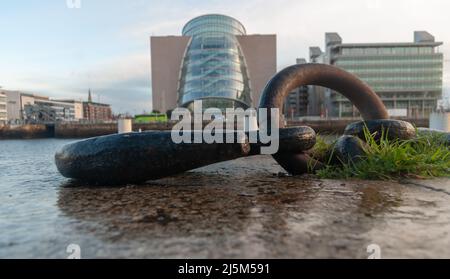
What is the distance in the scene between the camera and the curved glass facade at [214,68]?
59562mm

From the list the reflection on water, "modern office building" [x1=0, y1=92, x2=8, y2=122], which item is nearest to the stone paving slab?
the reflection on water

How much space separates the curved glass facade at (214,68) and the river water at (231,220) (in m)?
55.9

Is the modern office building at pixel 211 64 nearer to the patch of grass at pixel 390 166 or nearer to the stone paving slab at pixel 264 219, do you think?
the patch of grass at pixel 390 166

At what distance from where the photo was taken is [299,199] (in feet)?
9.70

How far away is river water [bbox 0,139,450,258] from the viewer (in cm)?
177

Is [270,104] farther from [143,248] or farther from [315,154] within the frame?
[143,248]

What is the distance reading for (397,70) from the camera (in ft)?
239

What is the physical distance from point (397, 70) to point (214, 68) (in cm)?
4370

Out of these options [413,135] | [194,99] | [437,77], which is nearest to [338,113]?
[437,77]

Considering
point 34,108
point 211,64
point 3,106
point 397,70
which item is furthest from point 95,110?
point 397,70

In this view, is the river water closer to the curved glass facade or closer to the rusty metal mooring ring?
the rusty metal mooring ring

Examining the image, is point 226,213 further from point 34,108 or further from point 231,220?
point 34,108

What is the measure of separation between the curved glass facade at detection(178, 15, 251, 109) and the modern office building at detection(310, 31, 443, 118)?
24.5m

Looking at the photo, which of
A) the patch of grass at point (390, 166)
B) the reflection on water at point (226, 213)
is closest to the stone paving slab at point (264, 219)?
the reflection on water at point (226, 213)
